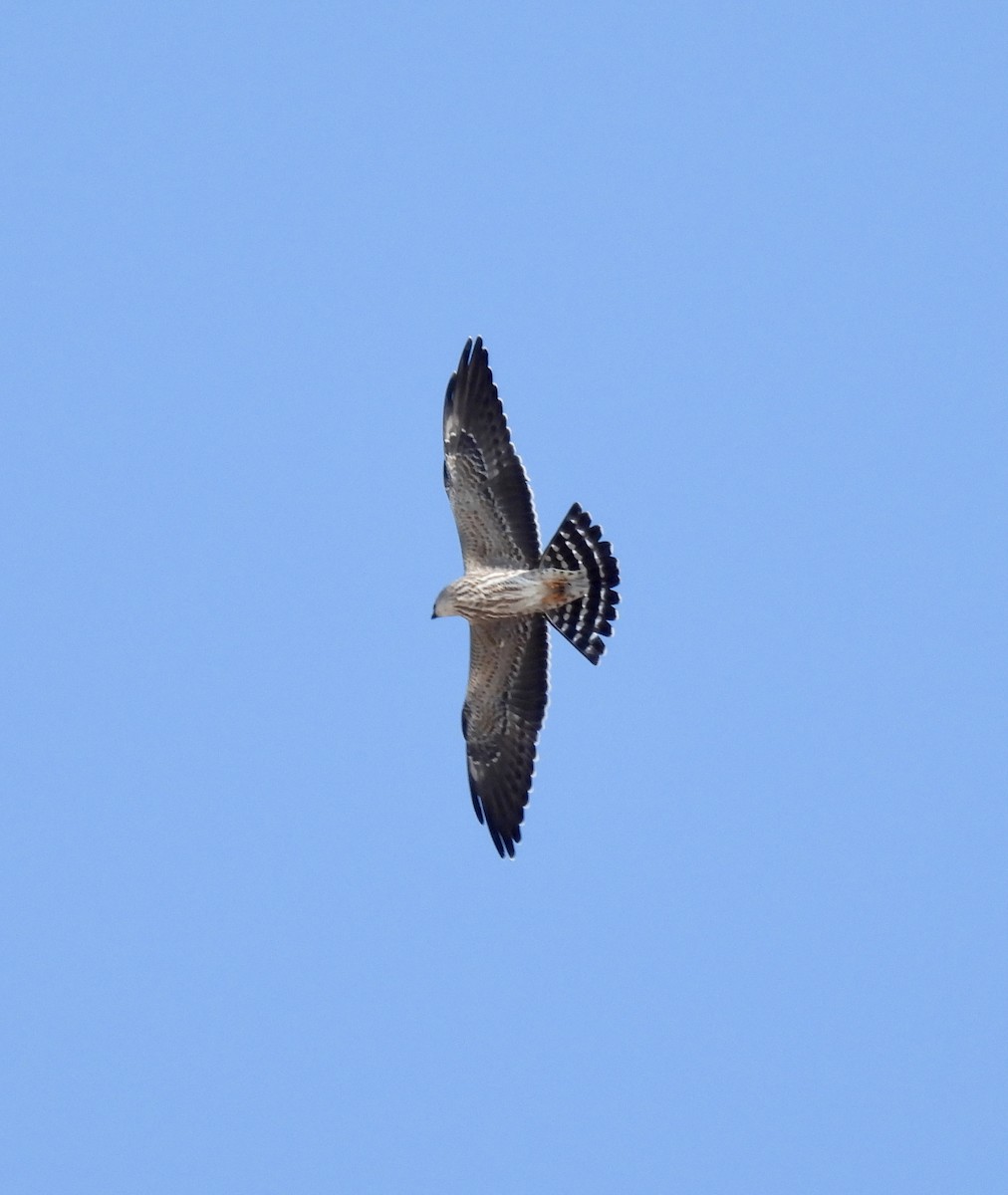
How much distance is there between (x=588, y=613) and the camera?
16406 millimetres

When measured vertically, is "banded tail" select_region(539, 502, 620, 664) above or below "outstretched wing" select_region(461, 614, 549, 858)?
above

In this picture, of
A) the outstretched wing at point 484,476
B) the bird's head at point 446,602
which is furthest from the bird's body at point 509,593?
the outstretched wing at point 484,476

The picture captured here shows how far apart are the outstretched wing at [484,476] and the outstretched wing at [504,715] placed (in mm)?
623

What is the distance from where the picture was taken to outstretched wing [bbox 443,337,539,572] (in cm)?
1661

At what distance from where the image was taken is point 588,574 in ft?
53.5

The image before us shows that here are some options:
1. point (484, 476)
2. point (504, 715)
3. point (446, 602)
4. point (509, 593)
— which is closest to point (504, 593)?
point (509, 593)

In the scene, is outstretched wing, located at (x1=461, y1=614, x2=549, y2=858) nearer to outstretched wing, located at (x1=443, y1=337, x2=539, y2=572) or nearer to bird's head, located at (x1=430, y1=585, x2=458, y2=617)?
bird's head, located at (x1=430, y1=585, x2=458, y2=617)

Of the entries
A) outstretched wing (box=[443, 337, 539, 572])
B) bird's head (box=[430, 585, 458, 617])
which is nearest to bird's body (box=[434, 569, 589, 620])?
bird's head (box=[430, 585, 458, 617])

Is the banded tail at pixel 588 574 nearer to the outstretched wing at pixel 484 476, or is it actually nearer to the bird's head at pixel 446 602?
the outstretched wing at pixel 484 476

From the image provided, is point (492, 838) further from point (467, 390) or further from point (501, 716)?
point (467, 390)

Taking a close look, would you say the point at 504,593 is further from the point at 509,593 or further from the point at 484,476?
the point at 484,476

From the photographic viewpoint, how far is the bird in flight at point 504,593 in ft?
53.7

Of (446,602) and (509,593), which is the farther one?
(446,602)

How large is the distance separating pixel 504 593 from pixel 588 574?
2.48 feet
